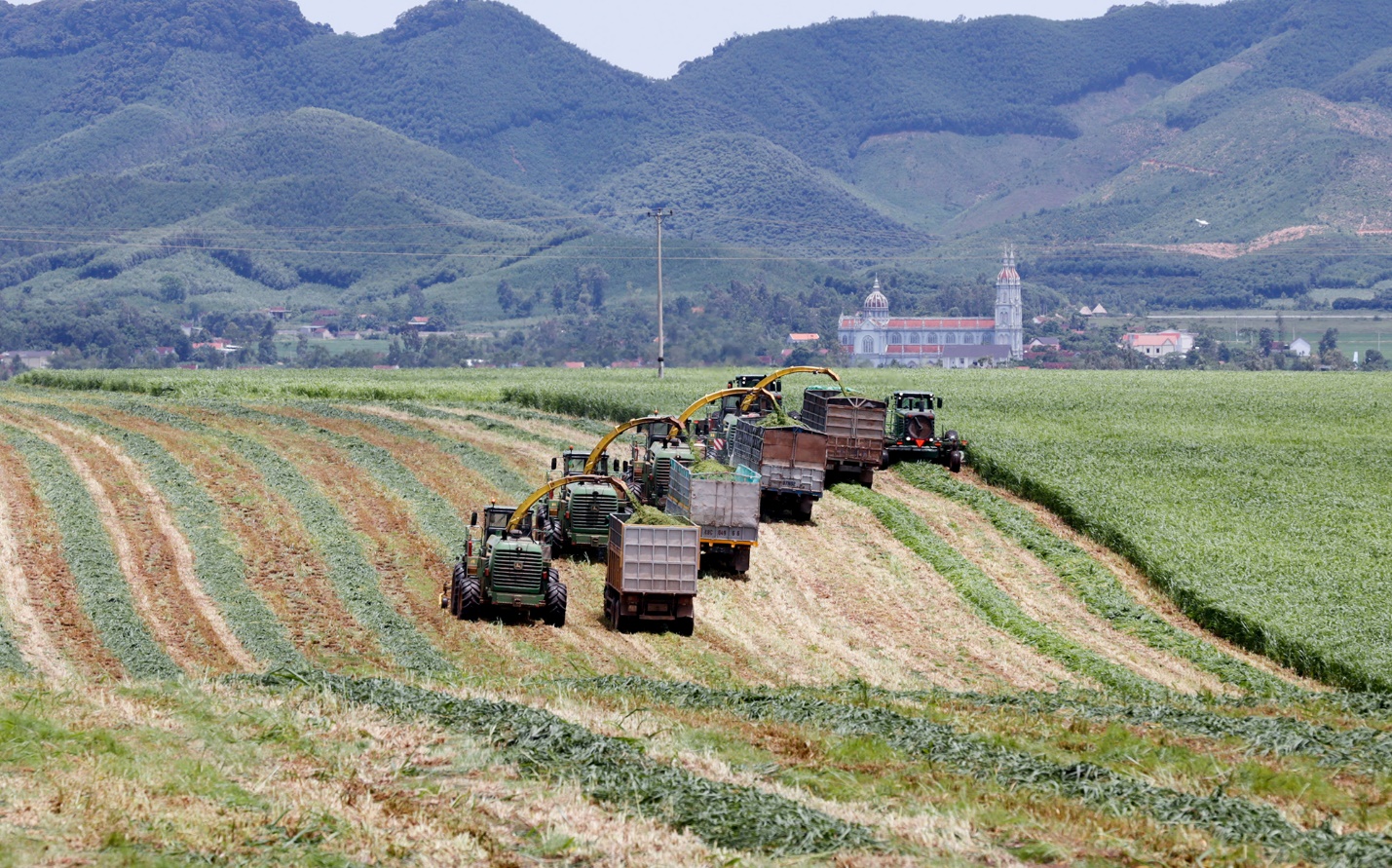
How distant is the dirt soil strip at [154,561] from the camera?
26.8 m

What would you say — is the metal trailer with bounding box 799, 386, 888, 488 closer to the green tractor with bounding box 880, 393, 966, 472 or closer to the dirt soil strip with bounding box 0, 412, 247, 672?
the green tractor with bounding box 880, 393, 966, 472

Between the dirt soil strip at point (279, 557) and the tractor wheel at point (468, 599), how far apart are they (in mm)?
1816

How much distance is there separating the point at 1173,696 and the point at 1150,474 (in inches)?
972

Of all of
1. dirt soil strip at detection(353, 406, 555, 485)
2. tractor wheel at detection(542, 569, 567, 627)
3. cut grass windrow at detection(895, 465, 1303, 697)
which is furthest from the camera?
dirt soil strip at detection(353, 406, 555, 485)

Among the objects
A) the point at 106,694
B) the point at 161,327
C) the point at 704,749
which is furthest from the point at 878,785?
the point at 161,327

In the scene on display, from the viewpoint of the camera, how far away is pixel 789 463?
39875mm

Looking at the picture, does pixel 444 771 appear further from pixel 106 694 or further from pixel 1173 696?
pixel 1173 696

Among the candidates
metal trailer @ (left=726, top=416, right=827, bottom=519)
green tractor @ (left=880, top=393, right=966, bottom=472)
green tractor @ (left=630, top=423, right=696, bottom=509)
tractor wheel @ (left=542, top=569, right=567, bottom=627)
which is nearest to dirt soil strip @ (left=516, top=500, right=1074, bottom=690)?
tractor wheel @ (left=542, top=569, right=567, bottom=627)

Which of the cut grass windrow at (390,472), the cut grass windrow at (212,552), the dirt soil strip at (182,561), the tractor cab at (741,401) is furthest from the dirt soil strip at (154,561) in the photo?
the tractor cab at (741,401)

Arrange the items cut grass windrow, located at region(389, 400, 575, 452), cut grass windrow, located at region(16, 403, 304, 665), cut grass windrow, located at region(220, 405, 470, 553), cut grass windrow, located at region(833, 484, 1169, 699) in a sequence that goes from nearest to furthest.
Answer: cut grass windrow, located at region(16, 403, 304, 665) → cut grass windrow, located at region(833, 484, 1169, 699) → cut grass windrow, located at region(220, 405, 470, 553) → cut grass windrow, located at region(389, 400, 575, 452)

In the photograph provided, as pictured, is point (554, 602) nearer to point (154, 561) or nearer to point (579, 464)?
point (579, 464)

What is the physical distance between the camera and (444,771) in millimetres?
16688

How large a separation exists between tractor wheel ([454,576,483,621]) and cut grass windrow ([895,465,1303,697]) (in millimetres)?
13063

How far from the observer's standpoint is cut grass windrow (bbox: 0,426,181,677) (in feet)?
85.2
